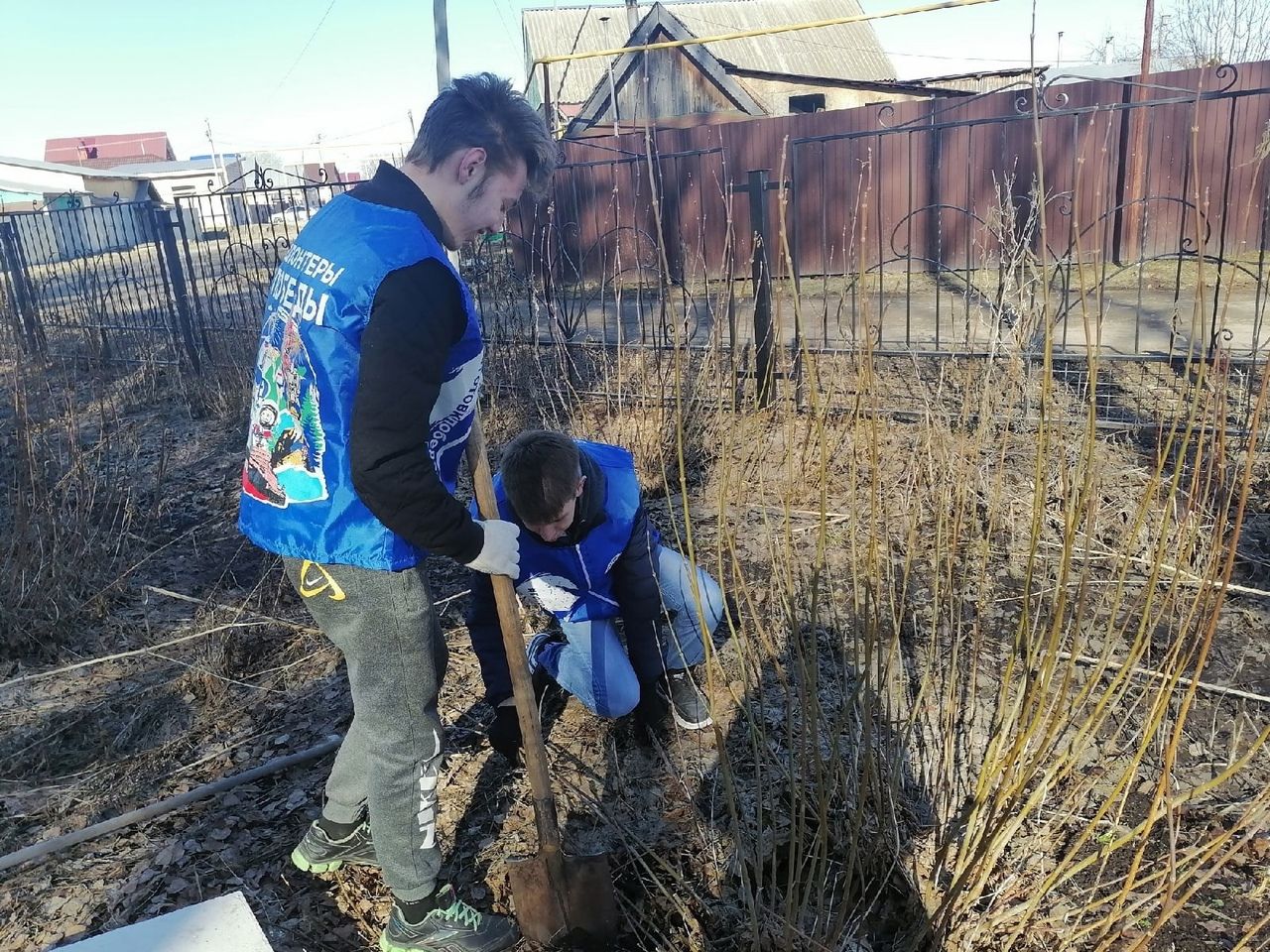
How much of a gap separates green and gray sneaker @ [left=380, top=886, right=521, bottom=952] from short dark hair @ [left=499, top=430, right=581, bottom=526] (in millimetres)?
803

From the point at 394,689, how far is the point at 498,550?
0.31 m

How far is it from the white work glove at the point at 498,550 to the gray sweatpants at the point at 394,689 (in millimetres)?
120

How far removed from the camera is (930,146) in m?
9.86

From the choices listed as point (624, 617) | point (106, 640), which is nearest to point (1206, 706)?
point (624, 617)

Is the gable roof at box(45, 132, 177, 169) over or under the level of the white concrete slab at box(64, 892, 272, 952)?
over

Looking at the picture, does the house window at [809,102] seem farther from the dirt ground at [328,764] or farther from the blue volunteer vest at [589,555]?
the blue volunteer vest at [589,555]

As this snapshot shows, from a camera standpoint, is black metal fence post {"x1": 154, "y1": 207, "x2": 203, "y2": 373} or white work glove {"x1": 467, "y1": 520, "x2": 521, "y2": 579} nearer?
white work glove {"x1": 467, "y1": 520, "x2": 521, "y2": 579}

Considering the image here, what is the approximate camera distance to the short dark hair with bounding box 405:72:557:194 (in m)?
1.50

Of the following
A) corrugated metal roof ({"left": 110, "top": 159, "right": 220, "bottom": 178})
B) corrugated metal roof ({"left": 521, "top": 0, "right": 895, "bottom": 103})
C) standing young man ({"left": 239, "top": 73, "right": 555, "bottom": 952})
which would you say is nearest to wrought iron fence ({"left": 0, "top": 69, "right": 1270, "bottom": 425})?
standing young man ({"left": 239, "top": 73, "right": 555, "bottom": 952})

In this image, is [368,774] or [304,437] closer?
[304,437]

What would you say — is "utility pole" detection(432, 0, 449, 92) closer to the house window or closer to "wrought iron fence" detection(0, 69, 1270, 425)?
"wrought iron fence" detection(0, 69, 1270, 425)

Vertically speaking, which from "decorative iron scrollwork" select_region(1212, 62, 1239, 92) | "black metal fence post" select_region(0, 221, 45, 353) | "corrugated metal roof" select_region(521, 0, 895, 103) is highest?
"corrugated metal roof" select_region(521, 0, 895, 103)

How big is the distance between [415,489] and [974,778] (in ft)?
4.34

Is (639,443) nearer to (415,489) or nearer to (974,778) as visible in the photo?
(974,778)
